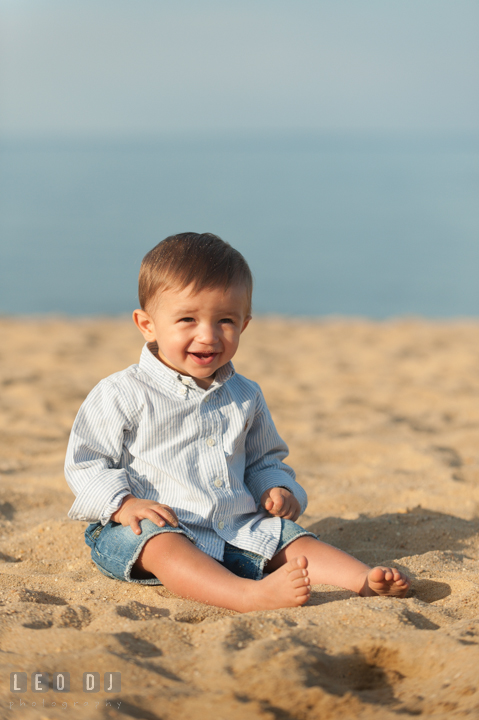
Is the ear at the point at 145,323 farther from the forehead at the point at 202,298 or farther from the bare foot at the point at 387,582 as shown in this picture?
the bare foot at the point at 387,582

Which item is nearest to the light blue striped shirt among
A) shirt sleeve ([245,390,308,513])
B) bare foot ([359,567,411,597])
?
shirt sleeve ([245,390,308,513])

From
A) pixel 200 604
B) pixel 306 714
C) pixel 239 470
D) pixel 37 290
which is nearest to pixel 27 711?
pixel 306 714

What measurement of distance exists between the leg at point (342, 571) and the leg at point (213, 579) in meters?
0.23

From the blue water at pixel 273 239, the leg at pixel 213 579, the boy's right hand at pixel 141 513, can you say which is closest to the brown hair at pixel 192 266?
the boy's right hand at pixel 141 513

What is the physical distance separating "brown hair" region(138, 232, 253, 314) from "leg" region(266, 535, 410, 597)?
814mm

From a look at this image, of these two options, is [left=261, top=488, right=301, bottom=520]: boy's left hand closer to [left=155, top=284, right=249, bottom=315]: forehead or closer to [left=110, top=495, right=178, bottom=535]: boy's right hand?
[left=110, top=495, right=178, bottom=535]: boy's right hand

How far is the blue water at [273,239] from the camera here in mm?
14586

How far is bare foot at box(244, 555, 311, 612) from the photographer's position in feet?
6.12

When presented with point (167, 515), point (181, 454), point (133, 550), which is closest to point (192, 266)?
point (181, 454)

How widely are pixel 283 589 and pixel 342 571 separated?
0.32 metres

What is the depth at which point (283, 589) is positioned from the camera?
6.15 feet

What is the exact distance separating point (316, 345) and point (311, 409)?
7.56ft

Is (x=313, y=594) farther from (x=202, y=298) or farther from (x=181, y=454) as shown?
(x=202, y=298)

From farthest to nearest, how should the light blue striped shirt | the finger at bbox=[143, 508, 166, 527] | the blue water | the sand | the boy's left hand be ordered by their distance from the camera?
the blue water, the boy's left hand, the light blue striped shirt, the finger at bbox=[143, 508, 166, 527], the sand
